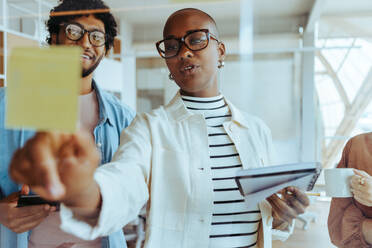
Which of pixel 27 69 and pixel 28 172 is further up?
pixel 27 69

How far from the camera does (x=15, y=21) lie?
0.75 meters

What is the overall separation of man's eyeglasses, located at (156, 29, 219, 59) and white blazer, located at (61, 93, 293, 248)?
10 centimetres

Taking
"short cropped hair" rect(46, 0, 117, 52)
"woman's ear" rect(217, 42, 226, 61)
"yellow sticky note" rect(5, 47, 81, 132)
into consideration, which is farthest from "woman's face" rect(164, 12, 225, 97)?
"yellow sticky note" rect(5, 47, 81, 132)

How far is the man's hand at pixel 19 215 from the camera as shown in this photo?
0.68 metres

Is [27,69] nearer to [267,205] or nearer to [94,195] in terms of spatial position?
[94,195]

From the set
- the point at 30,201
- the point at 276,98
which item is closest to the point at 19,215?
the point at 30,201

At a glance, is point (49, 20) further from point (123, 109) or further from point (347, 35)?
point (347, 35)

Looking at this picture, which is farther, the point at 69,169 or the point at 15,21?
the point at 15,21

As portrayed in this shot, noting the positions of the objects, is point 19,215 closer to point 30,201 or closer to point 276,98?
point 30,201

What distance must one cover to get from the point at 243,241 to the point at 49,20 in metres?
0.62

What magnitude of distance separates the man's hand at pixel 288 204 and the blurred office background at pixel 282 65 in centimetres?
5

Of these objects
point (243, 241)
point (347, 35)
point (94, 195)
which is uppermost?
point (347, 35)

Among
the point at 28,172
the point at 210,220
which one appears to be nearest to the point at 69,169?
the point at 28,172

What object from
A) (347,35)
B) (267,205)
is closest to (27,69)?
(267,205)
